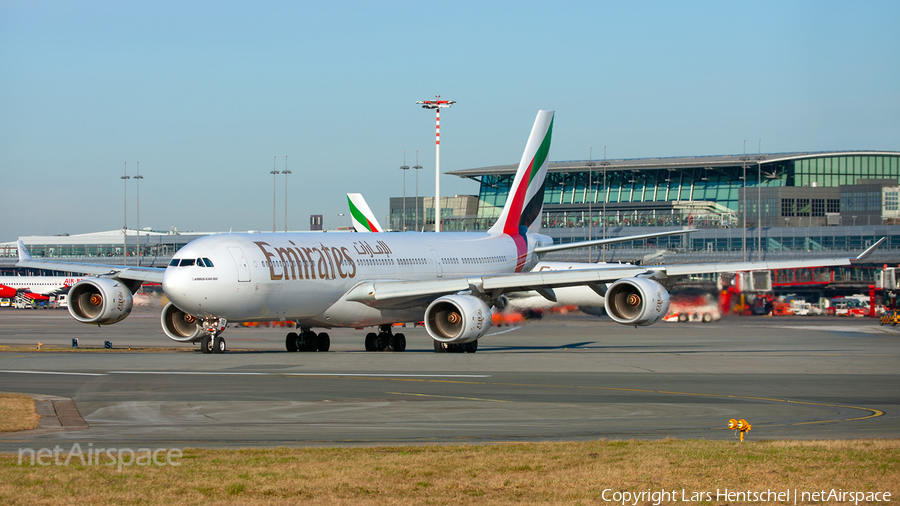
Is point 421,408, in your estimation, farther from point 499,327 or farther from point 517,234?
point 499,327

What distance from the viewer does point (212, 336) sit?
32.6 m

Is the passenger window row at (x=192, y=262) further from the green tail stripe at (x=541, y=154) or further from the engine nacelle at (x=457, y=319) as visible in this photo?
the green tail stripe at (x=541, y=154)

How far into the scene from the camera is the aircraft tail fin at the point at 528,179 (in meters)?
46.2

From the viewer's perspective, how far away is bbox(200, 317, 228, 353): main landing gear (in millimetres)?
32250

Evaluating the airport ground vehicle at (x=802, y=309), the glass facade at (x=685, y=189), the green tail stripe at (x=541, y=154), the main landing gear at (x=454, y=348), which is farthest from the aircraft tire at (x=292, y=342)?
the glass facade at (x=685, y=189)

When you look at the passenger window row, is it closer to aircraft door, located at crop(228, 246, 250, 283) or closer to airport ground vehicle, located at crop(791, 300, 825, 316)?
aircraft door, located at crop(228, 246, 250, 283)

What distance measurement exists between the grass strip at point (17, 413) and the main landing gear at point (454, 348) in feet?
54.7

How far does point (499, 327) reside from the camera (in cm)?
5353

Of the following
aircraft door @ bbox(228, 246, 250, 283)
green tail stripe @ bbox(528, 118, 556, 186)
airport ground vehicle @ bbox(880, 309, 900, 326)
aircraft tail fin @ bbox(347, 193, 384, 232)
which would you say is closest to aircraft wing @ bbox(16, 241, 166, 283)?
aircraft door @ bbox(228, 246, 250, 283)

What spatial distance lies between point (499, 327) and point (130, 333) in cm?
2016

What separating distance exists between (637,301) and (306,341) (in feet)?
39.9

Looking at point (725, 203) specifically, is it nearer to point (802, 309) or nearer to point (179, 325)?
point (802, 309)

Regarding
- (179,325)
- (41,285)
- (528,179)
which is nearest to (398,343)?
(179,325)

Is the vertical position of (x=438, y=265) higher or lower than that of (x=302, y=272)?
higher
